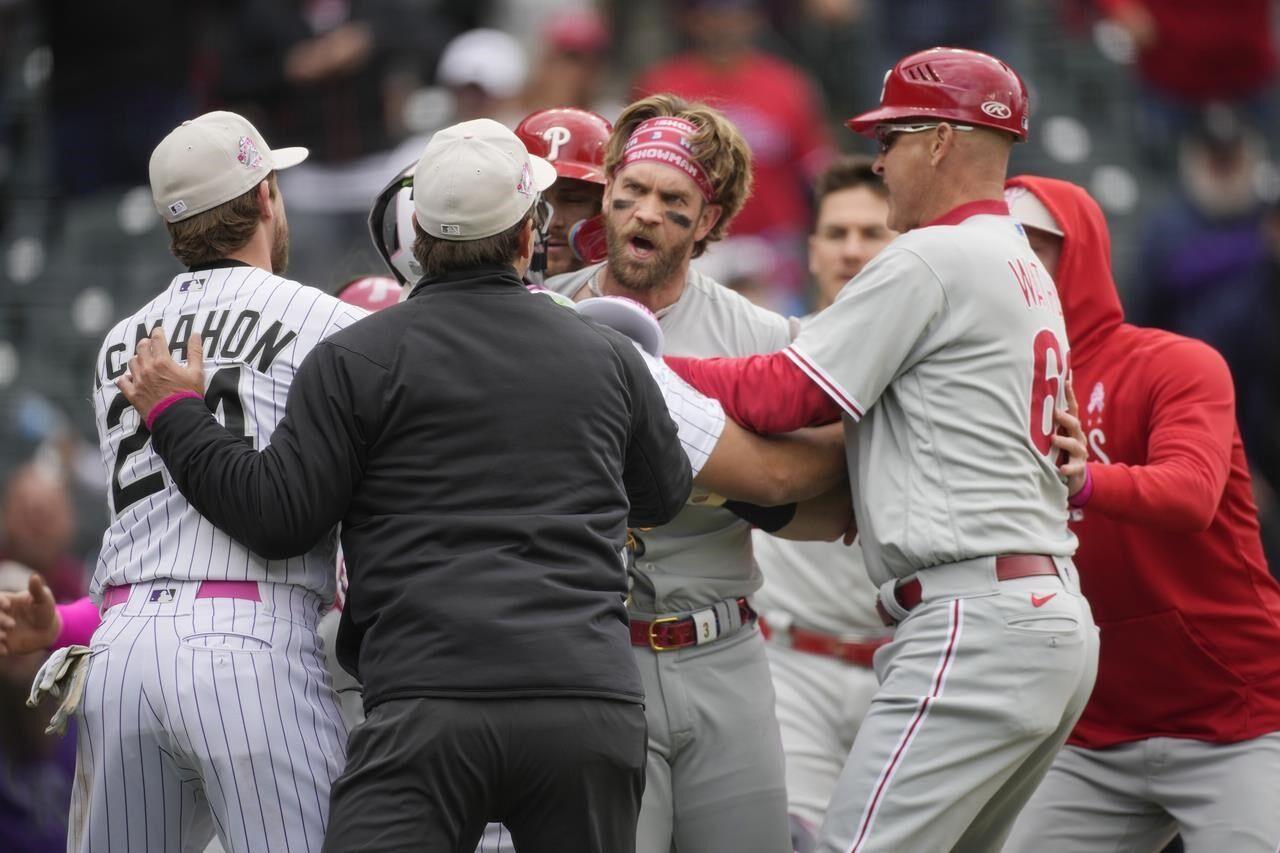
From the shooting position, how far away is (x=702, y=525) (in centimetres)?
481

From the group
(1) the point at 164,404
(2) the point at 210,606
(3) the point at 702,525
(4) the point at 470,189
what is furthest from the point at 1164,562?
(1) the point at 164,404

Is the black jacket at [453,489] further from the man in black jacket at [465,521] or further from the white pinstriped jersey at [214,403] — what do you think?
the white pinstriped jersey at [214,403]

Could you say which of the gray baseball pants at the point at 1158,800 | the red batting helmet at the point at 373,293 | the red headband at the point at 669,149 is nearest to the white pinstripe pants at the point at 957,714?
the gray baseball pants at the point at 1158,800

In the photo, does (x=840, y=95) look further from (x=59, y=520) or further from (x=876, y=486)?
(x=876, y=486)

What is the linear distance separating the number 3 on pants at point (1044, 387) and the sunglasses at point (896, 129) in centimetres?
55

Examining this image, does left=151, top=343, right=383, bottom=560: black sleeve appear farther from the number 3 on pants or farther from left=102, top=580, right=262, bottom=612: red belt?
the number 3 on pants

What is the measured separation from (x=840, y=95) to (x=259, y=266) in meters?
8.09

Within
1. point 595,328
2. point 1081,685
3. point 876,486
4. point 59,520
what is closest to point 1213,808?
point 1081,685

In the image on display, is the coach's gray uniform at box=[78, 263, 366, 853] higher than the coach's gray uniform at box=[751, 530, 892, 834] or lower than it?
higher

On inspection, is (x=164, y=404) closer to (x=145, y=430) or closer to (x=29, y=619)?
(x=145, y=430)

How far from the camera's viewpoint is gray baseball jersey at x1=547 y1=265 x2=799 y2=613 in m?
4.75

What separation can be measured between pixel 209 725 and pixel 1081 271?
2648mm

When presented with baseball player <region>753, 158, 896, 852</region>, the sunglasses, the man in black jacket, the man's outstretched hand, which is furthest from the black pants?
baseball player <region>753, 158, 896, 852</region>

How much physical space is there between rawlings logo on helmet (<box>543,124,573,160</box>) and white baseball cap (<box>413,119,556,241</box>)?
4.79 ft
